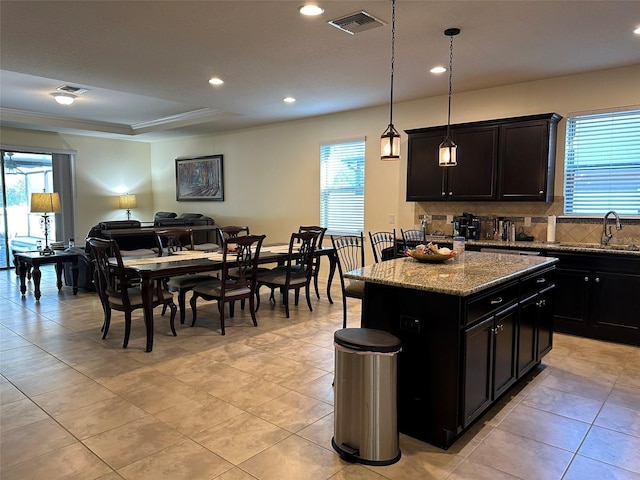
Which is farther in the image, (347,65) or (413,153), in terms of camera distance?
(413,153)

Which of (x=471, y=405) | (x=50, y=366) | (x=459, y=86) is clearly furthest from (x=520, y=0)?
(x=50, y=366)

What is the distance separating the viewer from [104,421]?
263 centimetres

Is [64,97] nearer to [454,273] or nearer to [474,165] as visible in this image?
[474,165]

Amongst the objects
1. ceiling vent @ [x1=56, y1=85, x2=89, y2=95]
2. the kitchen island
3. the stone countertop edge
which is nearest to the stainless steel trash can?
→ the kitchen island

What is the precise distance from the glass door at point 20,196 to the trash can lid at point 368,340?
8295 millimetres

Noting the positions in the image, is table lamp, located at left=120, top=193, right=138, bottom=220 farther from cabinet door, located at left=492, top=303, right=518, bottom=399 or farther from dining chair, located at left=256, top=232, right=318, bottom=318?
cabinet door, located at left=492, top=303, right=518, bottom=399

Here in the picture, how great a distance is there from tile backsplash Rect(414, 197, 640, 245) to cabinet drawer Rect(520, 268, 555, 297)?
161 cm

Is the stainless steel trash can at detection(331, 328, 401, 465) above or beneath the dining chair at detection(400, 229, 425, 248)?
beneath

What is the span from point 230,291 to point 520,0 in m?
3.37

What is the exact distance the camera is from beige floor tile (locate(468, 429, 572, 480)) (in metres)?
2.15

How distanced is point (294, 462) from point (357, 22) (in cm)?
294

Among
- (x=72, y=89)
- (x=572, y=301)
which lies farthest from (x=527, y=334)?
(x=72, y=89)

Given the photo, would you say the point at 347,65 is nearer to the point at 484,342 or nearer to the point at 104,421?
the point at 484,342

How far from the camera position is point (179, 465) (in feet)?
7.23
